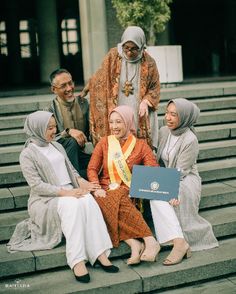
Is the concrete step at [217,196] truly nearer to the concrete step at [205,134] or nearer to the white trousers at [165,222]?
the white trousers at [165,222]

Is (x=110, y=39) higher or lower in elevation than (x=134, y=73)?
higher

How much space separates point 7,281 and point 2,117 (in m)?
3.17

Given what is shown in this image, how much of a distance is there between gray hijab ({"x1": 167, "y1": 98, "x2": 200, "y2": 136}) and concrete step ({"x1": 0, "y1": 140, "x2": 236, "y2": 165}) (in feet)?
4.42

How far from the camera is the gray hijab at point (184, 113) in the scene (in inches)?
175

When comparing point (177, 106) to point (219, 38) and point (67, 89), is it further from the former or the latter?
point (219, 38)

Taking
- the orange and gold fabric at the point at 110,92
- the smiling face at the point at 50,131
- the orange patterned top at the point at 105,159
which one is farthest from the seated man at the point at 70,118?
the smiling face at the point at 50,131

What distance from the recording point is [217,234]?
4.55 meters

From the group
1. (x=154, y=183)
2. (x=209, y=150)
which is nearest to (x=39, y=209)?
(x=154, y=183)

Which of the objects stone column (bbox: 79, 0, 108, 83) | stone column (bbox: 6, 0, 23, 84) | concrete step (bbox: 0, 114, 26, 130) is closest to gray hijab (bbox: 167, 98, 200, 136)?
concrete step (bbox: 0, 114, 26, 130)

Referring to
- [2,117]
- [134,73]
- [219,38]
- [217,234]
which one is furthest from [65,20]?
[217,234]

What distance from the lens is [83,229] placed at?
12.7 ft

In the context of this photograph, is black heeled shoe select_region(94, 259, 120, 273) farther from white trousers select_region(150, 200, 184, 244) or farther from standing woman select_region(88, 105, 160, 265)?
white trousers select_region(150, 200, 184, 244)

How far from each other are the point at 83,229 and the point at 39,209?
0.47 meters

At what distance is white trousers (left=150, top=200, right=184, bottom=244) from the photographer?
404cm
